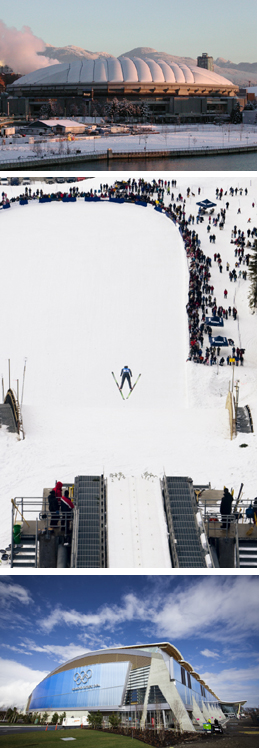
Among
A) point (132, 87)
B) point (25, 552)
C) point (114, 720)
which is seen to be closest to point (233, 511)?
point (25, 552)

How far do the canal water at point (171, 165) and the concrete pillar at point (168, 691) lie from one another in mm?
31483

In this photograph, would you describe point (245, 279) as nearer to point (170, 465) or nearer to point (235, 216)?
point (235, 216)

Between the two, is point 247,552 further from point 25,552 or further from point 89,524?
point 25,552

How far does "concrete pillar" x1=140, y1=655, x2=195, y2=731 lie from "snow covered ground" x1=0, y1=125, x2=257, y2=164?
32151 millimetres

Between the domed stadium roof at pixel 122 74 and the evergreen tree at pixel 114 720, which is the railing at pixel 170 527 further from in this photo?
the domed stadium roof at pixel 122 74

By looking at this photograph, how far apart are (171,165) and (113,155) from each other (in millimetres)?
3106

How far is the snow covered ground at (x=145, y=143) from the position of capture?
38625 mm

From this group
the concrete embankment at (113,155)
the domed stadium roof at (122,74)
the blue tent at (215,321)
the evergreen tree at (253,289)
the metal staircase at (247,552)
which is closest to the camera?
the metal staircase at (247,552)

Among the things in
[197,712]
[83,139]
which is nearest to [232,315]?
[197,712]

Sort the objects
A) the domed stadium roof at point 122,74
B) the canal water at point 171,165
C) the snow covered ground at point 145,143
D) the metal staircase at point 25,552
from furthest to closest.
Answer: the domed stadium roof at point 122,74
the snow covered ground at point 145,143
the canal water at point 171,165
the metal staircase at point 25,552

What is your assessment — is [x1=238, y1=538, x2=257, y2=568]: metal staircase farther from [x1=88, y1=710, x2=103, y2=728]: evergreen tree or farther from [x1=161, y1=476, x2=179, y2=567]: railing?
[x1=88, y1=710, x2=103, y2=728]: evergreen tree

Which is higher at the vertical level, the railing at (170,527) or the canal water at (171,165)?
the canal water at (171,165)

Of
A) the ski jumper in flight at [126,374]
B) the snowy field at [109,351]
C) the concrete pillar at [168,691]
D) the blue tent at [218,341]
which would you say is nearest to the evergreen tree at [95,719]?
the concrete pillar at [168,691]

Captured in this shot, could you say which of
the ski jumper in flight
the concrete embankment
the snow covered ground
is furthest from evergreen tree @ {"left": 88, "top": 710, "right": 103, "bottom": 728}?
the snow covered ground
